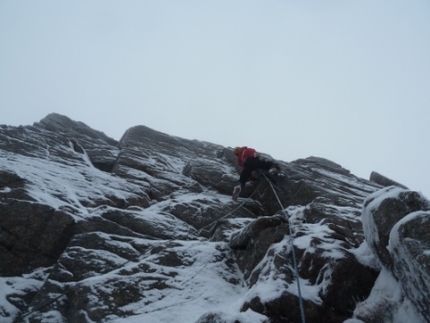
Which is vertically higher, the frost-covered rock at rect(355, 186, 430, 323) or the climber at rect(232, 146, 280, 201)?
the climber at rect(232, 146, 280, 201)

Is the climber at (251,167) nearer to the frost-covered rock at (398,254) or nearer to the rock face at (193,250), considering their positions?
the rock face at (193,250)

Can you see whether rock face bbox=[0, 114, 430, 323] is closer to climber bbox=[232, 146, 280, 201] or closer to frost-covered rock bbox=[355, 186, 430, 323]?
frost-covered rock bbox=[355, 186, 430, 323]

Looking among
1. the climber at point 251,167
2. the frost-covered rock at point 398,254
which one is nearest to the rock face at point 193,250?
the frost-covered rock at point 398,254

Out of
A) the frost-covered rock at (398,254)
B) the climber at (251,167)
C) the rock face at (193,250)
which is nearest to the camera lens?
the frost-covered rock at (398,254)

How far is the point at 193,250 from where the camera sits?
344 inches

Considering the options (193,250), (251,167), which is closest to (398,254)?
(193,250)

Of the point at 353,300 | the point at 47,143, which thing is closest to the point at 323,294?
the point at 353,300

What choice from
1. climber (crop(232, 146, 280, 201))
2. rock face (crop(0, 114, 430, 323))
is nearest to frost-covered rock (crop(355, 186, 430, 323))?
rock face (crop(0, 114, 430, 323))

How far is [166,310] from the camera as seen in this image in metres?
6.79

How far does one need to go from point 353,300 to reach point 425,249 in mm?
1782

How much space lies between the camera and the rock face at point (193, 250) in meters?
5.61

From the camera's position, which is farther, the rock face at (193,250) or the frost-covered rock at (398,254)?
the rock face at (193,250)

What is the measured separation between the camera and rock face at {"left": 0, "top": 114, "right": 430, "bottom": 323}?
5609 millimetres

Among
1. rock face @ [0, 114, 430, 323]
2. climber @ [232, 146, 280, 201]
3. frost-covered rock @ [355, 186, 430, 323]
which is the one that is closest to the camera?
frost-covered rock @ [355, 186, 430, 323]
